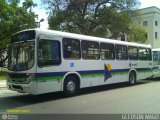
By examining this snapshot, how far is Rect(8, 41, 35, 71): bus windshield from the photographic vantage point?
1208 centimetres

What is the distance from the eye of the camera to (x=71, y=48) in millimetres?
13727

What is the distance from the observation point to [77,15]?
36219 mm

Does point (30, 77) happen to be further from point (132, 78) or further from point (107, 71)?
point (132, 78)

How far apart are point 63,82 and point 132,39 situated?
28.0m

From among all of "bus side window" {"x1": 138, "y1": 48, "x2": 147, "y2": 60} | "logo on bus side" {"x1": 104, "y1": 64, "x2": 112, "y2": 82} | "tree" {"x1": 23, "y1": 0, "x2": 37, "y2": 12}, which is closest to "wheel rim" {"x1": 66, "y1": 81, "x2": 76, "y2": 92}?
"logo on bus side" {"x1": 104, "y1": 64, "x2": 112, "y2": 82}

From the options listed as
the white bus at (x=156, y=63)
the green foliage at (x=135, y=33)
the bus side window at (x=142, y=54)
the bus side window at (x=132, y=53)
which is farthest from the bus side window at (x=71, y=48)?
the green foliage at (x=135, y=33)

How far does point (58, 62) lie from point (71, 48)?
120 cm

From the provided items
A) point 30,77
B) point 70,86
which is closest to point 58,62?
point 70,86

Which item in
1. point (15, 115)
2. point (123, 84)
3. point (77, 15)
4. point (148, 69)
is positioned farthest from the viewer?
point (77, 15)

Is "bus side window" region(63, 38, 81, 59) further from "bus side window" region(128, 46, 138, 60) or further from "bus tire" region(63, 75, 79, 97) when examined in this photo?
"bus side window" region(128, 46, 138, 60)

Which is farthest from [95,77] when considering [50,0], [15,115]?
[50,0]

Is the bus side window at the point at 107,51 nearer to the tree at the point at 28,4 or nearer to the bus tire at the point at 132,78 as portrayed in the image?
the bus tire at the point at 132,78

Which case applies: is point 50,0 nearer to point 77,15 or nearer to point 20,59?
point 77,15

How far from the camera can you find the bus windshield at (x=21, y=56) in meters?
12.1
